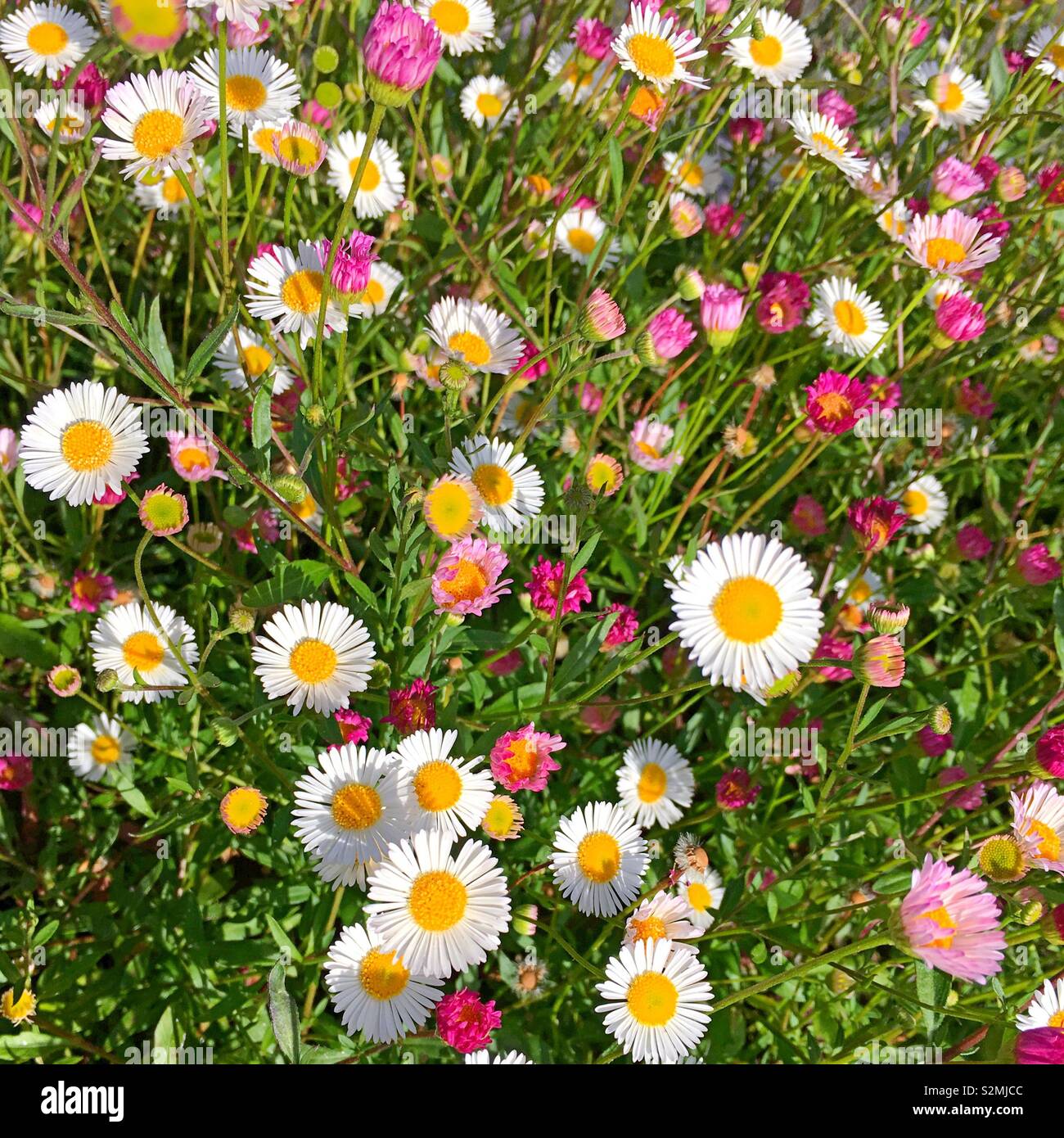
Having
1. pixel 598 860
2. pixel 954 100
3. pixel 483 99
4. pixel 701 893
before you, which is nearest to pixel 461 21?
pixel 483 99

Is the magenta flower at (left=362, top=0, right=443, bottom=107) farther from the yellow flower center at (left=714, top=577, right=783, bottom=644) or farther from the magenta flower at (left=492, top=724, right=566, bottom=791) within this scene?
the magenta flower at (left=492, top=724, right=566, bottom=791)

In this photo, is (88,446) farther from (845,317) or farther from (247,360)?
(845,317)

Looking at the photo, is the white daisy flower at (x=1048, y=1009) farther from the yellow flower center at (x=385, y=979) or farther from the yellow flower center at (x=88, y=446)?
the yellow flower center at (x=88, y=446)

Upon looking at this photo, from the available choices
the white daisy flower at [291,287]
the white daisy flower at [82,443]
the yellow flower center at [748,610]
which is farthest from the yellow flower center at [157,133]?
the yellow flower center at [748,610]

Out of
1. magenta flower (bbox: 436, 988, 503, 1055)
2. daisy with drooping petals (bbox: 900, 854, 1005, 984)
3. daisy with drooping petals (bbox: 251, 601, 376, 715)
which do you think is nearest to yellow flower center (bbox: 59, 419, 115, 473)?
daisy with drooping petals (bbox: 251, 601, 376, 715)
